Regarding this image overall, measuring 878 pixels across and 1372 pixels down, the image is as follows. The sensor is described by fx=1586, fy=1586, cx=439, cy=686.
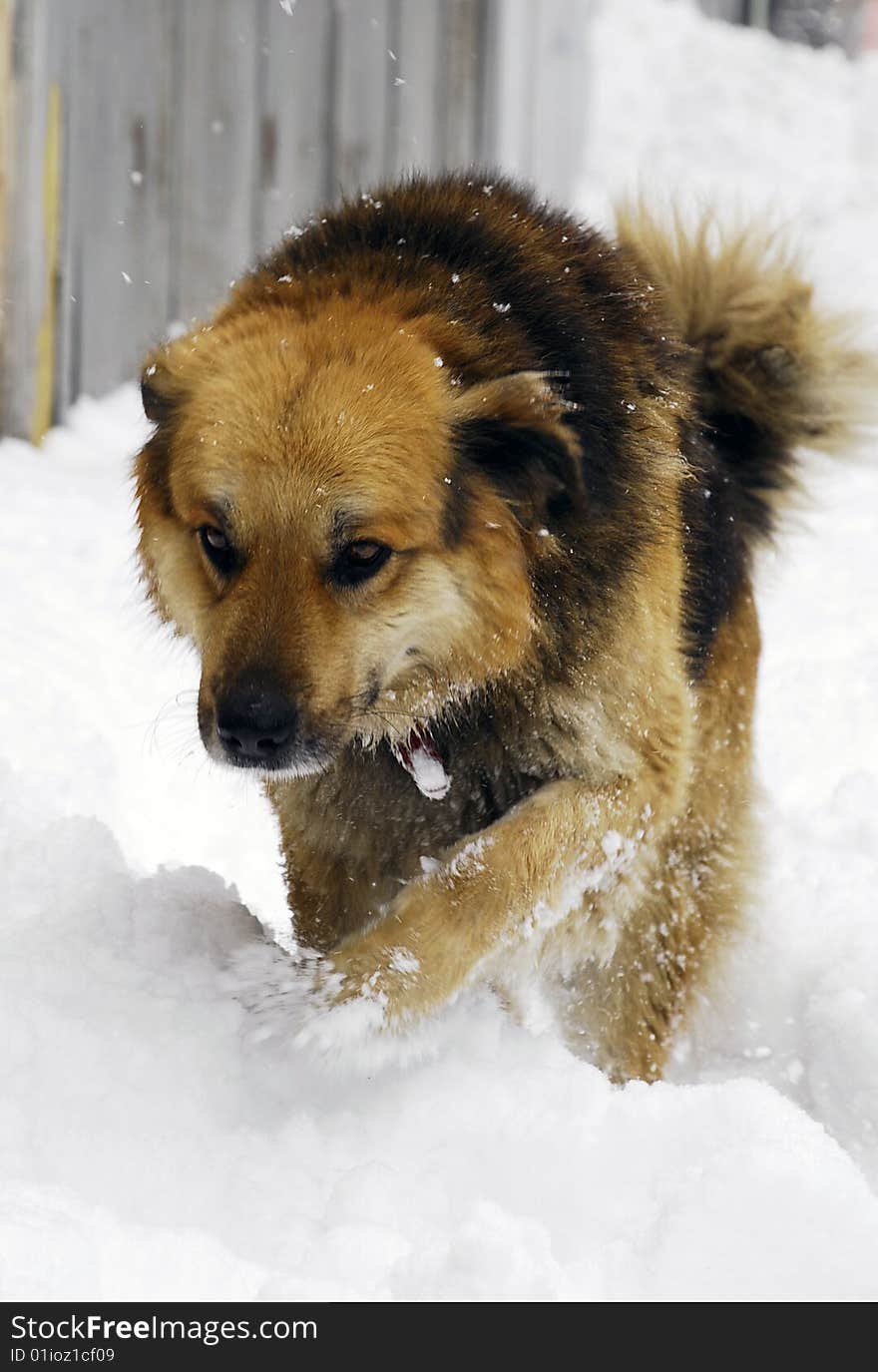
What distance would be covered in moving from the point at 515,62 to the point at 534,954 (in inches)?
248

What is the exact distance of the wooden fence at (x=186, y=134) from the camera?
4922 mm

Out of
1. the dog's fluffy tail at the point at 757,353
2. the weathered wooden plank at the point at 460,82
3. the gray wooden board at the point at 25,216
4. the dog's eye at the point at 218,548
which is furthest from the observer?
the weathered wooden plank at the point at 460,82

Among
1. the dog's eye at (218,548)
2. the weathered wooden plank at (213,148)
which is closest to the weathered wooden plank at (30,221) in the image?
the weathered wooden plank at (213,148)

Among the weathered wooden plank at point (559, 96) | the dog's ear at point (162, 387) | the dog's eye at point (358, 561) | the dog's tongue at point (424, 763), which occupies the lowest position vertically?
the weathered wooden plank at point (559, 96)

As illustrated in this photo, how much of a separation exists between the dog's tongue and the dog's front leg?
0.37 ft

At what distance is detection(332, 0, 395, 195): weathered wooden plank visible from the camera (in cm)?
683

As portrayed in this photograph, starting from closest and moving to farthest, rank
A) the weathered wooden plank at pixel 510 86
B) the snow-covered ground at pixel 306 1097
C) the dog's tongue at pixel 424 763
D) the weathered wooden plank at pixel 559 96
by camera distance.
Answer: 1. the snow-covered ground at pixel 306 1097
2. the dog's tongue at pixel 424 763
3. the weathered wooden plank at pixel 510 86
4. the weathered wooden plank at pixel 559 96

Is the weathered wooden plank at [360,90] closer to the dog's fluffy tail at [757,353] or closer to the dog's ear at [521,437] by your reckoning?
the dog's fluffy tail at [757,353]

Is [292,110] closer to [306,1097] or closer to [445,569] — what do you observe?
[445,569]

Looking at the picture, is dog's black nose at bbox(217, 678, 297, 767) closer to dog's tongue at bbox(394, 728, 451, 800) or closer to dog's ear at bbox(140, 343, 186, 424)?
dog's tongue at bbox(394, 728, 451, 800)

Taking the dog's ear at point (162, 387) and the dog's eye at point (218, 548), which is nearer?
the dog's eye at point (218, 548)

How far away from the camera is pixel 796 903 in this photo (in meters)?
3.79

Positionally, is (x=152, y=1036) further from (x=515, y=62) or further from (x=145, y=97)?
(x=515, y=62)

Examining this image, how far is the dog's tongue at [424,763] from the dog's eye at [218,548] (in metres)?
0.44
